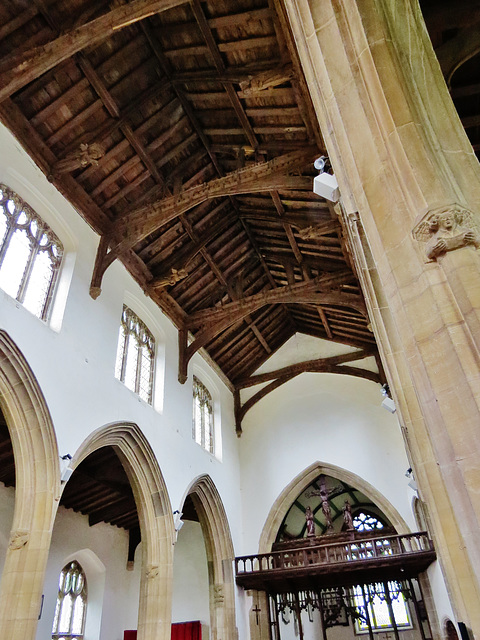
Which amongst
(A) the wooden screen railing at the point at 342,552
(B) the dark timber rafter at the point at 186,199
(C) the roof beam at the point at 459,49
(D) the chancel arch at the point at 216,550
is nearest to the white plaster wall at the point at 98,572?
(D) the chancel arch at the point at 216,550

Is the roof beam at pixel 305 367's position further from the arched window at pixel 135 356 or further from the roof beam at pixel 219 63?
the roof beam at pixel 219 63

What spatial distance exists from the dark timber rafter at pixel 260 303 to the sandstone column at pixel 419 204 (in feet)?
23.7

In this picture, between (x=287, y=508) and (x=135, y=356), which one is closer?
(x=135, y=356)

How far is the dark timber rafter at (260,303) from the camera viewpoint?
10766 millimetres

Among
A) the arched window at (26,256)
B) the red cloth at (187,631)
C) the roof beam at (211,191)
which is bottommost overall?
the red cloth at (187,631)

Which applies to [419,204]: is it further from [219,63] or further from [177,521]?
[177,521]

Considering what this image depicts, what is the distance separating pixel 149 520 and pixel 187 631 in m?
5.40

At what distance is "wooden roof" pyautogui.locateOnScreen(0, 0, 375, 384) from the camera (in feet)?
22.3

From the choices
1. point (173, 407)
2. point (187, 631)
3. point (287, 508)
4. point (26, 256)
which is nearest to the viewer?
point (26, 256)

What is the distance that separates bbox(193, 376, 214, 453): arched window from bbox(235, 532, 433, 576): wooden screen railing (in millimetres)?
2784

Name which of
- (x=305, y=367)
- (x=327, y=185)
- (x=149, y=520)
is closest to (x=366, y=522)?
(x=305, y=367)

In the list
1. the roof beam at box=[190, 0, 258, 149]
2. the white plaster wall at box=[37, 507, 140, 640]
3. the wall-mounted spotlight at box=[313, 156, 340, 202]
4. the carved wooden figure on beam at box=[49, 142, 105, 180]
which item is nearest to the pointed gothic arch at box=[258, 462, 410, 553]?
the white plaster wall at box=[37, 507, 140, 640]

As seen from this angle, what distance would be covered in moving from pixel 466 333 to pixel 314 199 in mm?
7674

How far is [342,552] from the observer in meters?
10.4
